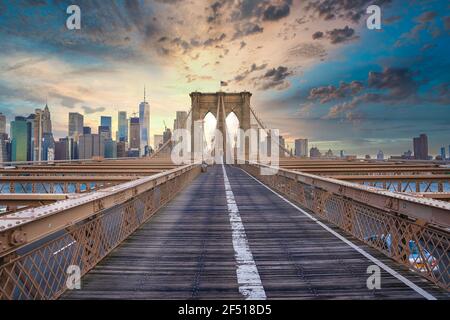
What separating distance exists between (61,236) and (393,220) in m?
6.01

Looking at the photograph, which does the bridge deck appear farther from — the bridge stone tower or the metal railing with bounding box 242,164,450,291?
the bridge stone tower

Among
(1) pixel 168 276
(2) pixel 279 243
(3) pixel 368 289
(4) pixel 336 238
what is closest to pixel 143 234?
(1) pixel 168 276

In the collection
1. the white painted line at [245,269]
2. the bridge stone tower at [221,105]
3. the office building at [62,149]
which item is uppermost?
the bridge stone tower at [221,105]

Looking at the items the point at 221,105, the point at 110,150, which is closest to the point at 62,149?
the point at 110,150

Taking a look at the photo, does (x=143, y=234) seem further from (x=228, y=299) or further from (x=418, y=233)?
(x=418, y=233)

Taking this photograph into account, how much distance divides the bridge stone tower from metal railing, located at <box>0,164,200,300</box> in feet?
245

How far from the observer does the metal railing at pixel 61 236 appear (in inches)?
141

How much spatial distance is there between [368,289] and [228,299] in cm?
218

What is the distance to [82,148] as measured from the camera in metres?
143

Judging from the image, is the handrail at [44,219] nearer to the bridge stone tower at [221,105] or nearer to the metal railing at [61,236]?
the metal railing at [61,236]

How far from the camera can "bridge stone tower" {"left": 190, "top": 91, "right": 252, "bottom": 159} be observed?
8319 centimetres

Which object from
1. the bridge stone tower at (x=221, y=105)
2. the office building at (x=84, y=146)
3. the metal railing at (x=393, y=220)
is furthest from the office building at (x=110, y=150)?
the metal railing at (x=393, y=220)

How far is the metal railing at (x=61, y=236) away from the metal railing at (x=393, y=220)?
17.7ft

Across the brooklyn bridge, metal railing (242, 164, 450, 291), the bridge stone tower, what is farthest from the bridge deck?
the bridge stone tower
